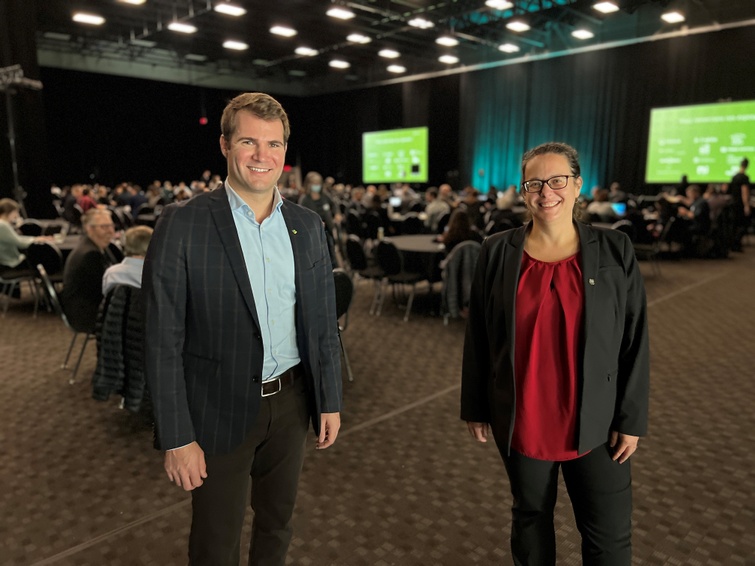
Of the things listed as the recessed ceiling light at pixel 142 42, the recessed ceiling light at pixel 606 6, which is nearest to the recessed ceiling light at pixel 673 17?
the recessed ceiling light at pixel 606 6

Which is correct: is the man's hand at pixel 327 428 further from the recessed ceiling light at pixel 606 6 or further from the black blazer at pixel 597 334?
the recessed ceiling light at pixel 606 6

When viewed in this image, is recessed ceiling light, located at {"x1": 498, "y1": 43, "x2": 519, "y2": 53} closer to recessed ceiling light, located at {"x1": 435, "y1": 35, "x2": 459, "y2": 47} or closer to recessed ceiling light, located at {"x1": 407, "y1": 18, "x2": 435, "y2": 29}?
recessed ceiling light, located at {"x1": 435, "y1": 35, "x2": 459, "y2": 47}

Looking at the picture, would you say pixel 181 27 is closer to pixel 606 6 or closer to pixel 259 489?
pixel 606 6

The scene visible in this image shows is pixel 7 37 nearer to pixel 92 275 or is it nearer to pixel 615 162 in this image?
pixel 92 275

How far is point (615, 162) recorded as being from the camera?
48.1 ft

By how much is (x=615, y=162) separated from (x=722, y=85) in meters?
2.89

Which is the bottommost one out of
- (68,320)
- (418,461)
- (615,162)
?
(418,461)

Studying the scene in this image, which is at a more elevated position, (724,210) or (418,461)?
(724,210)

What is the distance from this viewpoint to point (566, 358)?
145cm

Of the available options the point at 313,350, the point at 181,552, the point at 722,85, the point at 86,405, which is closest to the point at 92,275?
the point at 86,405

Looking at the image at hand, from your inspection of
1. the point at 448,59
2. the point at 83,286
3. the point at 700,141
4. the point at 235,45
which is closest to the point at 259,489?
the point at 83,286

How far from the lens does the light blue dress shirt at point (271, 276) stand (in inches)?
54.4

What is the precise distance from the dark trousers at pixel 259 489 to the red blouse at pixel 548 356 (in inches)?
24.4

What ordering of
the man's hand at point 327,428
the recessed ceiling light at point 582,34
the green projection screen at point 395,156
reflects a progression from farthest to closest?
the green projection screen at point 395,156, the recessed ceiling light at point 582,34, the man's hand at point 327,428
